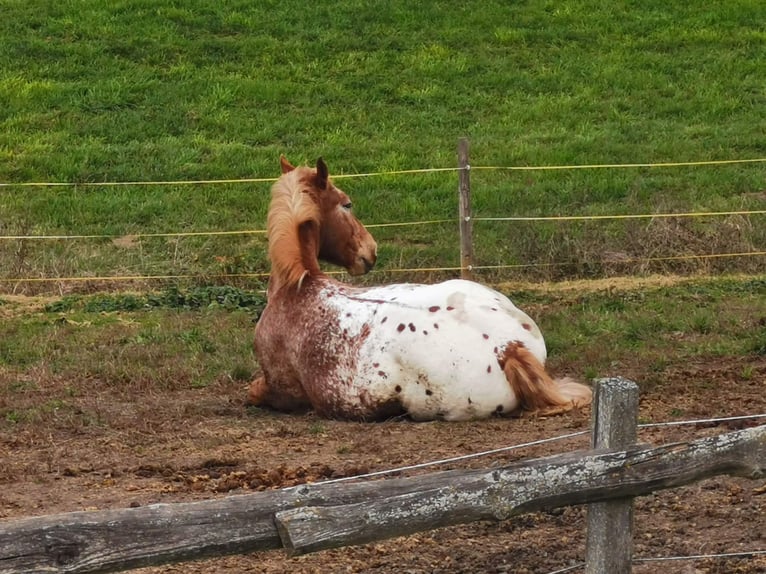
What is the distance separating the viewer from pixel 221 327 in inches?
400

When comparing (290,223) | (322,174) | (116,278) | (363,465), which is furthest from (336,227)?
(116,278)

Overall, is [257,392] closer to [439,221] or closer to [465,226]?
[465,226]

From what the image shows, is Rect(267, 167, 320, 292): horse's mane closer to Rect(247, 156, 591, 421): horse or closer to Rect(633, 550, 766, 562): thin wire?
Rect(247, 156, 591, 421): horse

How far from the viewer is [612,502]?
4090mm

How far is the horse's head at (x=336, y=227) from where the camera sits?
8641 mm

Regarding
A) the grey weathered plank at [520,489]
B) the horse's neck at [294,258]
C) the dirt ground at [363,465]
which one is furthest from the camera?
the horse's neck at [294,258]

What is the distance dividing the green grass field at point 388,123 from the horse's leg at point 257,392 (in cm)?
432

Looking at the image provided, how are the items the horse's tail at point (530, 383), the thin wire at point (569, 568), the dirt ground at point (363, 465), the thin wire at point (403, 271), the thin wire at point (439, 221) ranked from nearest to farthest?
the thin wire at point (569, 568) → the dirt ground at point (363, 465) → the horse's tail at point (530, 383) → the thin wire at point (403, 271) → the thin wire at point (439, 221)

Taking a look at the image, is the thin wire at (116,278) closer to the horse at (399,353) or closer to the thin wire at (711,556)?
the horse at (399,353)

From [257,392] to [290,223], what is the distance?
1.13 m

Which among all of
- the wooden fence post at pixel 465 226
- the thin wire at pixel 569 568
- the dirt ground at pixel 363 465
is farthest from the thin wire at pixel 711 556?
the wooden fence post at pixel 465 226

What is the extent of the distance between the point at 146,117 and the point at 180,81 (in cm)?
144

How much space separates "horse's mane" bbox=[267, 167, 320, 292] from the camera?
7988mm

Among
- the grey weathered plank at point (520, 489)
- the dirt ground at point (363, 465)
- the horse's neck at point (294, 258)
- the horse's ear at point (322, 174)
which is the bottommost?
the dirt ground at point (363, 465)
